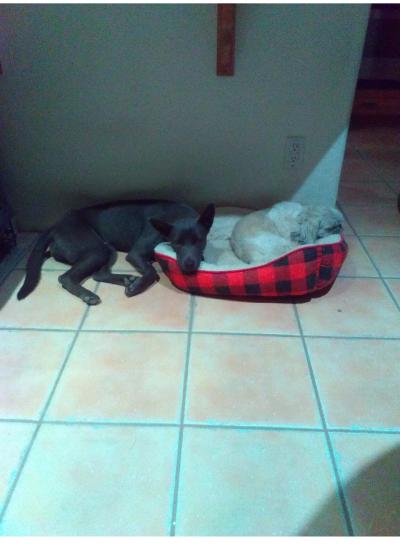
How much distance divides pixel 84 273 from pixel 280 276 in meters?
0.74

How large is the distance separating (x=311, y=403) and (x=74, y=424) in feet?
2.04

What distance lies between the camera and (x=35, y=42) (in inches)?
60.0

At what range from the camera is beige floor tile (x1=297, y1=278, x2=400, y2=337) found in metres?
1.33

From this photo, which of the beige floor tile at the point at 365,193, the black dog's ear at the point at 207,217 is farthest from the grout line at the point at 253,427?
the beige floor tile at the point at 365,193

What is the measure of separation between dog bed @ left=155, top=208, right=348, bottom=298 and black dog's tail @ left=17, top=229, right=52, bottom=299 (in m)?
0.46

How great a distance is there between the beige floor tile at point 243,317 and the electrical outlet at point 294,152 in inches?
26.7

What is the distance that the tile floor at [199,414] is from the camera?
0.86 m

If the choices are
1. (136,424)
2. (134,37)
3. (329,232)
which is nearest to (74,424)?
(136,424)

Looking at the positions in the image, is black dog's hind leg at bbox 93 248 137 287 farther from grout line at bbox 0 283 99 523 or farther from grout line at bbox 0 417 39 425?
grout line at bbox 0 417 39 425

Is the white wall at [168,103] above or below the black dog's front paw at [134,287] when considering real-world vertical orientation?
above

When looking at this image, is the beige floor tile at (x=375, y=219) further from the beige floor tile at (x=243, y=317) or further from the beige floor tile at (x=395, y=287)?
the beige floor tile at (x=243, y=317)

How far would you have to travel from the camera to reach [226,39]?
1483 mm

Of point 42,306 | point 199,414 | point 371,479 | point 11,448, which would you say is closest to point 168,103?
point 42,306

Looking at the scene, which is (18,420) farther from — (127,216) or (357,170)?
(357,170)
